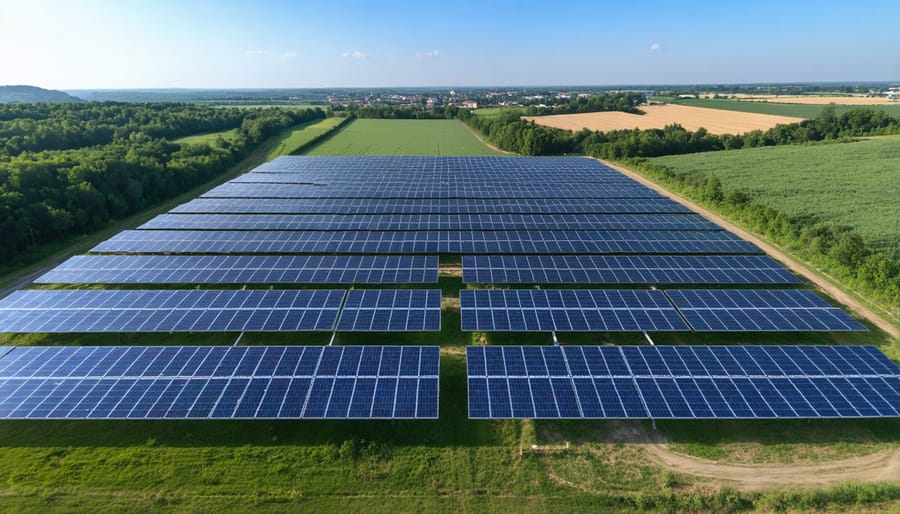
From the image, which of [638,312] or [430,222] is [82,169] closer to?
[430,222]

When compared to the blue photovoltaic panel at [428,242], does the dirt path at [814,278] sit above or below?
below

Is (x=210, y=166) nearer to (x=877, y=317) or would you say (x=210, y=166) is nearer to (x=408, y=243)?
(x=408, y=243)

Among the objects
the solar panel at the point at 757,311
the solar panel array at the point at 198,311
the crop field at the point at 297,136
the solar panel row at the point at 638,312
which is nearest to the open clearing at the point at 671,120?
the crop field at the point at 297,136

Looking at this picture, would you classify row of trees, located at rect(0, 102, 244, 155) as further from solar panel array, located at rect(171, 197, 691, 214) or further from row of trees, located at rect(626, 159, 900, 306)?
row of trees, located at rect(626, 159, 900, 306)

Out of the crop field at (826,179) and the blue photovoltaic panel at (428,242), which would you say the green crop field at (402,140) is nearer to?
the crop field at (826,179)

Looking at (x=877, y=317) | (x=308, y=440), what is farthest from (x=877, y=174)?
(x=308, y=440)
